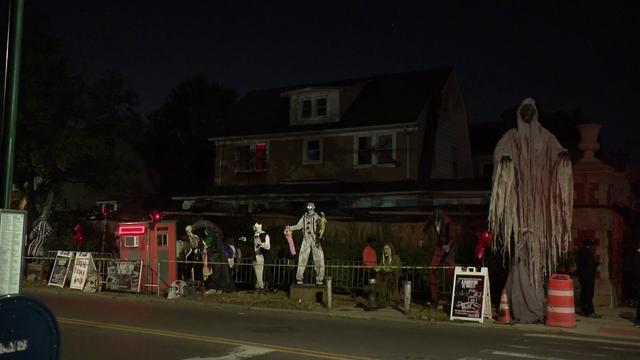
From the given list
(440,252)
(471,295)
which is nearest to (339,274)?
(440,252)

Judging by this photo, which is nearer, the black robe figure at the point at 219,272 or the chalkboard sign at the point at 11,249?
the chalkboard sign at the point at 11,249

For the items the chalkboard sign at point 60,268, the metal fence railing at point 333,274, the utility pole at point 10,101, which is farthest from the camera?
the chalkboard sign at point 60,268

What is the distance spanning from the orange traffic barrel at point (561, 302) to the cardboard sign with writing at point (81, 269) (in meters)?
13.2

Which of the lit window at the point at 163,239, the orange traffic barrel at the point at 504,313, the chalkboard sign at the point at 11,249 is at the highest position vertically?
the lit window at the point at 163,239

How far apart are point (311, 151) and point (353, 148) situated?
8.00 feet

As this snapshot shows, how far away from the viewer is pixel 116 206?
155 feet

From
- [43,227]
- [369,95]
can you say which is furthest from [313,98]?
[43,227]

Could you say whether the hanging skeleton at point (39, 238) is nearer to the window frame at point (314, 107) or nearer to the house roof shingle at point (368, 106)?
the house roof shingle at point (368, 106)

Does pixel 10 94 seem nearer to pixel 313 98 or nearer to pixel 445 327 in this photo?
pixel 445 327

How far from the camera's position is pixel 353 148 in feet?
107

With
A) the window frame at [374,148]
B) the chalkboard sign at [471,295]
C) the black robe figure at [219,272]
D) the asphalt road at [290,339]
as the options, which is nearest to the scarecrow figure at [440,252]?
the chalkboard sign at [471,295]

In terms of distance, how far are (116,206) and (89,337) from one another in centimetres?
3750

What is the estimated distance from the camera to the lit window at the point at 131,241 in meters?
20.0

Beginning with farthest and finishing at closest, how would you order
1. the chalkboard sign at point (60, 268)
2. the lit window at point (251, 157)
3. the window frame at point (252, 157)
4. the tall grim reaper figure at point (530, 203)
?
the lit window at point (251, 157), the window frame at point (252, 157), the chalkboard sign at point (60, 268), the tall grim reaper figure at point (530, 203)
